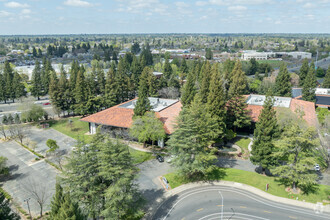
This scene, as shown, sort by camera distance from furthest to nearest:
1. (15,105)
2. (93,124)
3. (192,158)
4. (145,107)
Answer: (15,105), (93,124), (145,107), (192,158)

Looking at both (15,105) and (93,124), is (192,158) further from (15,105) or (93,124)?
(15,105)

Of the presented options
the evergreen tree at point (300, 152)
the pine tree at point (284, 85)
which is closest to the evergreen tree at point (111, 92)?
the evergreen tree at point (300, 152)

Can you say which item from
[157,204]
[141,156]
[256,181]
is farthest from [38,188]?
[256,181]

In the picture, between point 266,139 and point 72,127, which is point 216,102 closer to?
point 266,139

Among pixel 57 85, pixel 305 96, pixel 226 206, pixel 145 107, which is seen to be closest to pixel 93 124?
pixel 145 107

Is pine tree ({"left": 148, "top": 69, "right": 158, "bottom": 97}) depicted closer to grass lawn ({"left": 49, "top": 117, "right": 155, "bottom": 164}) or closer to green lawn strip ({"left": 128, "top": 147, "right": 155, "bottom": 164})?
grass lawn ({"left": 49, "top": 117, "right": 155, "bottom": 164})

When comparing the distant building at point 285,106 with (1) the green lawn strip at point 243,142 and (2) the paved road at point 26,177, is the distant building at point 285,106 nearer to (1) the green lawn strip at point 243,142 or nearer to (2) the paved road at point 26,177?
(1) the green lawn strip at point 243,142
